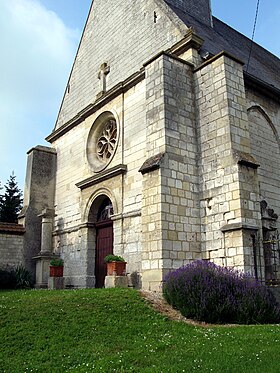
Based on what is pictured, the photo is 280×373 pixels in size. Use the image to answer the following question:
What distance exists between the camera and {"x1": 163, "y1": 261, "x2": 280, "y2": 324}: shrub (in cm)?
671

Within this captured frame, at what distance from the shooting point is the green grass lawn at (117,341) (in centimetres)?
423

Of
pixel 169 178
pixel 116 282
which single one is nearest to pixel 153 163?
pixel 169 178

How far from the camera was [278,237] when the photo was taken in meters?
10.8

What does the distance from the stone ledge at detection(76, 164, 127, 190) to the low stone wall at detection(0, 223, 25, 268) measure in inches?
124

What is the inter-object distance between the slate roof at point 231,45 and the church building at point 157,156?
4.4 inches

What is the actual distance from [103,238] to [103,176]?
6.67 ft

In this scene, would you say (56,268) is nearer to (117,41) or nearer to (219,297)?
(219,297)

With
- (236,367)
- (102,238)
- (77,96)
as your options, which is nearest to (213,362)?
(236,367)

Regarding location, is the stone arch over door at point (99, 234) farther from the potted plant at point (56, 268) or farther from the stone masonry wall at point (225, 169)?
the stone masonry wall at point (225, 169)

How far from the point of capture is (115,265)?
9594 mm

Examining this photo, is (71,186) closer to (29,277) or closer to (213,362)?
(29,277)

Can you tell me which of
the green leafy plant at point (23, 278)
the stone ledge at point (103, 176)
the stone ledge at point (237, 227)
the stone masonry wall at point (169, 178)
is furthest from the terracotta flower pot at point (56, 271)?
the stone ledge at point (237, 227)

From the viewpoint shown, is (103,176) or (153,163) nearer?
(153,163)

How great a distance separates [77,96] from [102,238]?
6.36 meters
